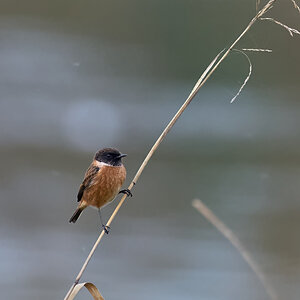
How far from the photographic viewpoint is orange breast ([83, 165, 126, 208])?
14.0 feet

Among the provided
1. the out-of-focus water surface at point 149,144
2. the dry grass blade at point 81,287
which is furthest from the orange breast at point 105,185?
the out-of-focus water surface at point 149,144

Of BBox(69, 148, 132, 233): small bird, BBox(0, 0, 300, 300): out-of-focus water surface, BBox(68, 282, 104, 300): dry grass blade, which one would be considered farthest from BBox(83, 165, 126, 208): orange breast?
BBox(0, 0, 300, 300): out-of-focus water surface

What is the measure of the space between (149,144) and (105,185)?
6320mm

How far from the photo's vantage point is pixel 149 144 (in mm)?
10617

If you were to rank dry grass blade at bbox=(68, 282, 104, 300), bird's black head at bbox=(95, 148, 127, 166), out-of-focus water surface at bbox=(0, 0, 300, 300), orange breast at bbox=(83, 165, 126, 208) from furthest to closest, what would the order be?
1. out-of-focus water surface at bbox=(0, 0, 300, 300)
2. bird's black head at bbox=(95, 148, 127, 166)
3. orange breast at bbox=(83, 165, 126, 208)
4. dry grass blade at bbox=(68, 282, 104, 300)

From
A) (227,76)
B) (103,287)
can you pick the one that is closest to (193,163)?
(227,76)

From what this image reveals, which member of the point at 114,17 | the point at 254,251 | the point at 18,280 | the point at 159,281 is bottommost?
the point at 18,280

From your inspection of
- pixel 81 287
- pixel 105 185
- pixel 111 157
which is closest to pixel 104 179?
pixel 105 185

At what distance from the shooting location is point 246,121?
11961 millimetres

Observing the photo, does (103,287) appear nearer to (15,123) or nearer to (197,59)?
(15,123)

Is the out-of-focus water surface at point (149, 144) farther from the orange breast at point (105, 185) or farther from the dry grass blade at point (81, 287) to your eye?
the dry grass blade at point (81, 287)

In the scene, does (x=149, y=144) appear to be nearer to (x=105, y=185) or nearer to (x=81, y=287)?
(x=105, y=185)

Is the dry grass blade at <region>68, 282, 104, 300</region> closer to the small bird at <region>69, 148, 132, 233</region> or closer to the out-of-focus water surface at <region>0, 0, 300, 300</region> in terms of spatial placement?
the small bird at <region>69, 148, 132, 233</region>

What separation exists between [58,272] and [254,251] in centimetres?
217
